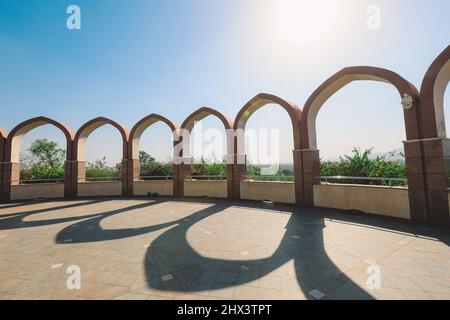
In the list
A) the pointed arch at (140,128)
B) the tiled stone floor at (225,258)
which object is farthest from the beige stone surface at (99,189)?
the tiled stone floor at (225,258)

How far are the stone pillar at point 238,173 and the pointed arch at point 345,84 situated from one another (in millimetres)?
3454

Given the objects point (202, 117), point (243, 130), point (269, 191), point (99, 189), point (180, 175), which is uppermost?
point (202, 117)

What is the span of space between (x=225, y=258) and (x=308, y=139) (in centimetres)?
698

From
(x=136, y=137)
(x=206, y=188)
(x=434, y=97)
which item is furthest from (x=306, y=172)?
(x=136, y=137)

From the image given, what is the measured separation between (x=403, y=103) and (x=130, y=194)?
47.0 feet

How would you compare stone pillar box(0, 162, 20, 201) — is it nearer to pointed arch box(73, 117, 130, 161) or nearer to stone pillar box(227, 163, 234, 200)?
pointed arch box(73, 117, 130, 161)

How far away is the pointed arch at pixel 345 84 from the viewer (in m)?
6.92

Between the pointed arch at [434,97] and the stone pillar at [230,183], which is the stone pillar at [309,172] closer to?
the pointed arch at [434,97]

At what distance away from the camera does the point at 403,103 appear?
6988mm

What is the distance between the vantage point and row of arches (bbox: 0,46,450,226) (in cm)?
649

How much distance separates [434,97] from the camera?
6.54 m

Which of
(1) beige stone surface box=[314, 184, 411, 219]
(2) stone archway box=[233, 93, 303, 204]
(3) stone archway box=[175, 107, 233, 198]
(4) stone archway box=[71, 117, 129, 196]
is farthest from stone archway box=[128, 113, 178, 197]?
(1) beige stone surface box=[314, 184, 411, 219]

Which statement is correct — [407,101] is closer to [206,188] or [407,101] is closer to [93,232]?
[206,188]
